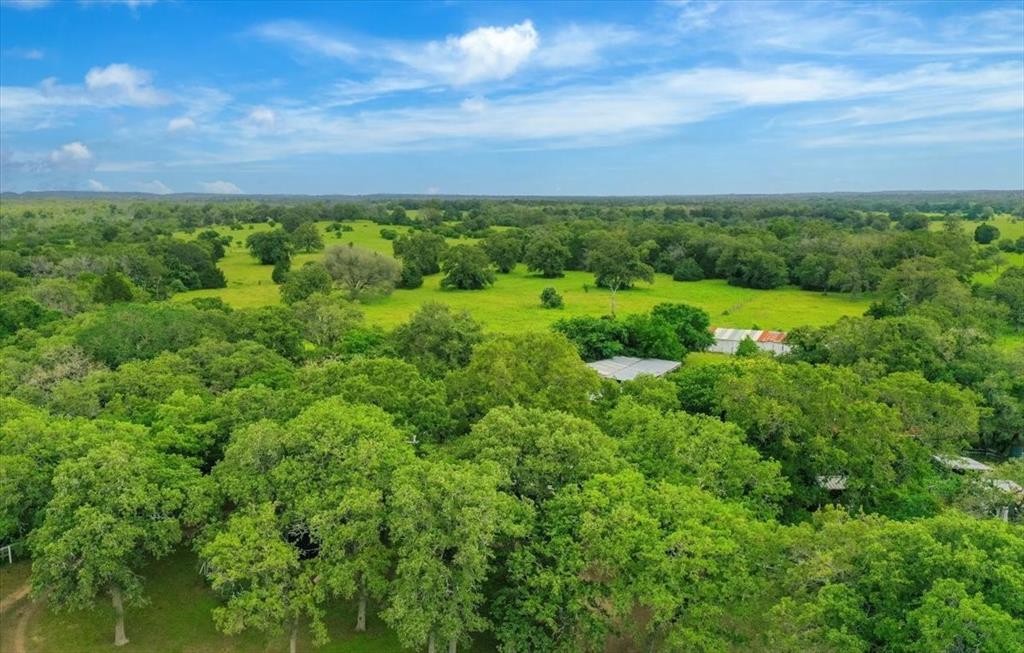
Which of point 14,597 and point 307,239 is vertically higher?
point 307,239

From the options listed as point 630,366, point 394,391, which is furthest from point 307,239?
point 394,391

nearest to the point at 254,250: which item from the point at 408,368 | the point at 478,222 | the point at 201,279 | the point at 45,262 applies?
the point at 201,279

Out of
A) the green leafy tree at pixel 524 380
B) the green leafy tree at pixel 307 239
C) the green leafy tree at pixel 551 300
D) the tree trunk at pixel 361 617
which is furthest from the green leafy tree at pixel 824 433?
the green leafy tree at pixel 307 239

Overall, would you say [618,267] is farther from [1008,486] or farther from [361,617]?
[361,617]

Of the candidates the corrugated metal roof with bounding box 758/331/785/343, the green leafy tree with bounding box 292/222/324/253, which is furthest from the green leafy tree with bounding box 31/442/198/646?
the green leafy tree with bounding box 292/222/324/253

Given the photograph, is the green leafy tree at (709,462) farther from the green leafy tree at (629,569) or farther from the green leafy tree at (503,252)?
the green leafy tree at (503,252)
